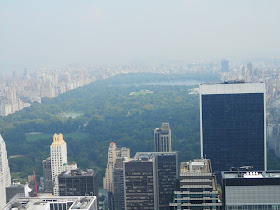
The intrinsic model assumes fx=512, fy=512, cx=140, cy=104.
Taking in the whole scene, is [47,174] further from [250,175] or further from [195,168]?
[250,175]

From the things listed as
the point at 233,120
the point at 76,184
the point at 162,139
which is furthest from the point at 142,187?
the point at 162,139

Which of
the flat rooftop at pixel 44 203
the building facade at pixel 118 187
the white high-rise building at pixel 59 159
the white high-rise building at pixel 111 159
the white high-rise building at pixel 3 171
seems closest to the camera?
the flat rooftop at pixel 44 203

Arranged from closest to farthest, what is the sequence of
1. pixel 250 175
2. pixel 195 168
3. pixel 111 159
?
pixel 250 175, pixel 195 168, pixel 111 159

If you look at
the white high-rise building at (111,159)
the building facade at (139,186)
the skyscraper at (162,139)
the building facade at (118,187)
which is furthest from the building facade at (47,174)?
the skyscraper at (162,139)

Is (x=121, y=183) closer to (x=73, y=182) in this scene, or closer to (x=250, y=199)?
(x=73, y=182)

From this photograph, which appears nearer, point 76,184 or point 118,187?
point 76,184

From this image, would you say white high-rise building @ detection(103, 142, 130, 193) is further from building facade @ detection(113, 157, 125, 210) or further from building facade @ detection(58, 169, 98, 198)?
building facade @ detection(58, 169, 98, 198)

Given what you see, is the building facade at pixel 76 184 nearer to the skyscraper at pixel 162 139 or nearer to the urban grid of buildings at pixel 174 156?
the urban grid of buildings at pixel 174 156

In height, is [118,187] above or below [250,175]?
below
